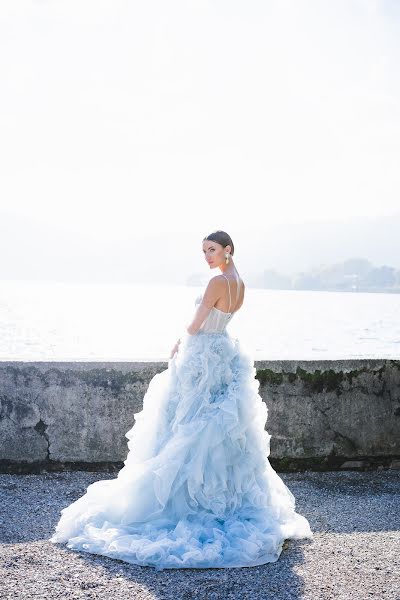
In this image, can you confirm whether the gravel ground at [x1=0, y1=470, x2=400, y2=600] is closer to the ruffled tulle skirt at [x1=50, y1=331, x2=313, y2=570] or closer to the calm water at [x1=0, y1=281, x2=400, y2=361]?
the ruffled tulle skirt at [x1=50, y1=331, x2=313, y2=570]

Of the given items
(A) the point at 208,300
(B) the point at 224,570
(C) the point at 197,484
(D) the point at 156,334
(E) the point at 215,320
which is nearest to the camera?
(B) the point at 224,570

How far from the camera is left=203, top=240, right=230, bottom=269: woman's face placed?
13.6ft

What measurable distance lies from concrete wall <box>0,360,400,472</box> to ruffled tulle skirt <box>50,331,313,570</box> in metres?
1.07

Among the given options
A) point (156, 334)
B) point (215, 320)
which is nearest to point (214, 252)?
point (215, 320)

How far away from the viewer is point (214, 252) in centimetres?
414

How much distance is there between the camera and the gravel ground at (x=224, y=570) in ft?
10.3

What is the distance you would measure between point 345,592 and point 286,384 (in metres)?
2.52

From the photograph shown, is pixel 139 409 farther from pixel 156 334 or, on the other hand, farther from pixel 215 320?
pixel 156 334

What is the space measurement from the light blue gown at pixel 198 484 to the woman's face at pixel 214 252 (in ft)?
0.90

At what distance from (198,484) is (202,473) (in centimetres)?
7

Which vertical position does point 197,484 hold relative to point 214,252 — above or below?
below

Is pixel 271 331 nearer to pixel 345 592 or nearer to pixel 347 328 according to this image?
pixel 347 328

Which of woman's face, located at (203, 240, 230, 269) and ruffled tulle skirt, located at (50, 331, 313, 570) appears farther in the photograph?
woman's face, located at (203, 240, 230, 269)

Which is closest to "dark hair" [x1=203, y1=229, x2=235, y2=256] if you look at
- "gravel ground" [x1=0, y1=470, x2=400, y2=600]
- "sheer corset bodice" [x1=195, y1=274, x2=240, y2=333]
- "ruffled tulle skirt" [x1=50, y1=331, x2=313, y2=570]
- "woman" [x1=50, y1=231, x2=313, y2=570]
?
"woman" [x1=50, y1=231, x2=313, y2=570]
